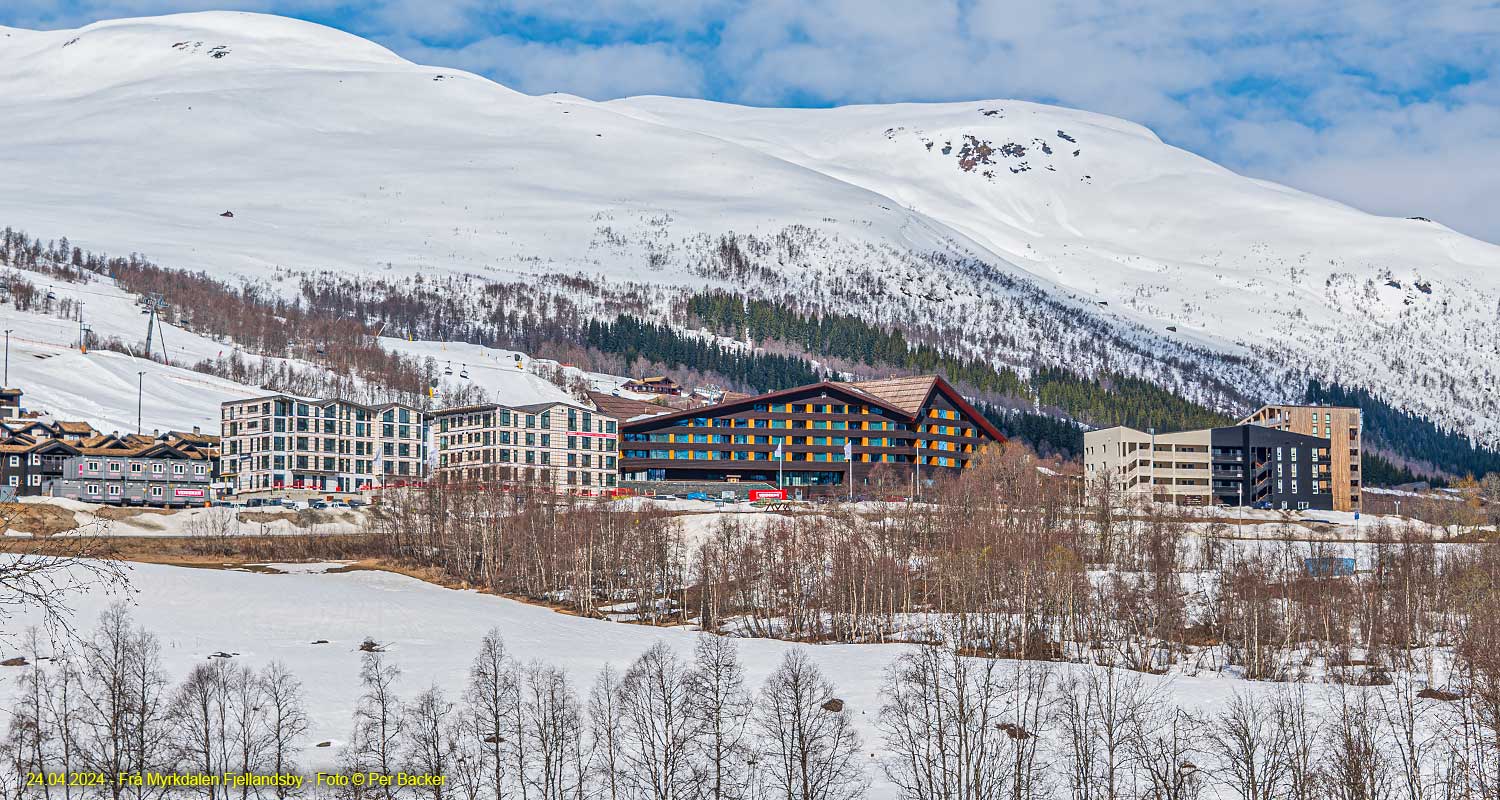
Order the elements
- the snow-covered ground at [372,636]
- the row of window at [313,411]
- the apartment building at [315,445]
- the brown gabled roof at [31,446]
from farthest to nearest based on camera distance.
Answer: the row of window at [313,411], the apartment building at [315,445], the brown gabled roof at [31,446], the snow-covered ground at [372,636]

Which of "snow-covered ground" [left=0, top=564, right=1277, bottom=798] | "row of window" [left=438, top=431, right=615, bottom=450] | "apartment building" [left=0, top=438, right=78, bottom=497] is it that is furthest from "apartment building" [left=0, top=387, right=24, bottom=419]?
"snow-covered ground" [left=0, top=564, right=1277, bottom=798]

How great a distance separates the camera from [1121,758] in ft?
208

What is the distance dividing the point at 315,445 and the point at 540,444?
26670 mm

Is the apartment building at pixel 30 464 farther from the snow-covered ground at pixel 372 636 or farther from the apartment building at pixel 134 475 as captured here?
the snow-covered ground at pixel 372 636

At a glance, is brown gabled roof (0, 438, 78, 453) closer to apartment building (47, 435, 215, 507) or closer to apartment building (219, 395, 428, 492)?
apartment building (47, 435, 215, 507)

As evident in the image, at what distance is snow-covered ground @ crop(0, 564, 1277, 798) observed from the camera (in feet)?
236

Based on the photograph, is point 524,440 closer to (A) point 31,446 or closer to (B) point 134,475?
(B) point 134,475

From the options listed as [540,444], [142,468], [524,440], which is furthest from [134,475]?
[540,444]

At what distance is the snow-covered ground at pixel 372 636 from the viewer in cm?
7200

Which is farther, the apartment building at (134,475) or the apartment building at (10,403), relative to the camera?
the apartment building at (10,403)

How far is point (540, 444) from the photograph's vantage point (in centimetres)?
A: 18625

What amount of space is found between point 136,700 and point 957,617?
56.5 meters

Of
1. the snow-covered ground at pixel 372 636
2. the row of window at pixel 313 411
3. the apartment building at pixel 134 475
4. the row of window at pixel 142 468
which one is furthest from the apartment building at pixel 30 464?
the snow-covered ground at pixel 372 636

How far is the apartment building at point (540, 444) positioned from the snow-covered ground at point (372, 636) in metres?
67.5
